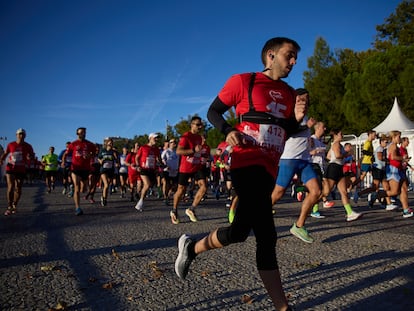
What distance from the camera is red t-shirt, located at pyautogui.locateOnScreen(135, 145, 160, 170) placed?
10797mm

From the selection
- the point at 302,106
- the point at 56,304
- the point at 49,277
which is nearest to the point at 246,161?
the point at 302,106

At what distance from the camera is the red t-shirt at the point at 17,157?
936cm

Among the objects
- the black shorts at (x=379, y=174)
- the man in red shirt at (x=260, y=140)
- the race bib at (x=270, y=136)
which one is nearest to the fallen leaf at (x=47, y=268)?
the man in red shirt at (x=260, y=140)

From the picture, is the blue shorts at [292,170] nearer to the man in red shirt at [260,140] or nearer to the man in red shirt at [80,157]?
the man in red shirt at [260,140]

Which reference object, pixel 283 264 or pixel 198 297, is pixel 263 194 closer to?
pixel 198 297

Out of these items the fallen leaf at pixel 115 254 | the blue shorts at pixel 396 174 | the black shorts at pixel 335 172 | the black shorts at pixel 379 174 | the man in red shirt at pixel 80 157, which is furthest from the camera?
the black shorts at pixel 379 174

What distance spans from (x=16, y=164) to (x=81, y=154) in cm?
179

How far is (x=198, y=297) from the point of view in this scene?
9.64 ft

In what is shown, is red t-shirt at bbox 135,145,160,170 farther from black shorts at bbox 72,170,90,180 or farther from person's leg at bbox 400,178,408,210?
person's leg at bbox 400,178,408,210

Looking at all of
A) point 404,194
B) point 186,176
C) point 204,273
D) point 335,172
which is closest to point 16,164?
point 186,176

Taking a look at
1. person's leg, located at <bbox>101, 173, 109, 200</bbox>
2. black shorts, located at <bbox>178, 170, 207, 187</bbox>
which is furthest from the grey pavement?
person's leg, located at <bbox>101, 173, 109, 200</bbox>

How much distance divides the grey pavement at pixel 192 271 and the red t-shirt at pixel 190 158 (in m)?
1.72

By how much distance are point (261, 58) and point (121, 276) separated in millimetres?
2412

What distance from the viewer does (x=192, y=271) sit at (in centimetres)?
373
